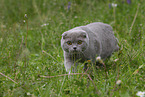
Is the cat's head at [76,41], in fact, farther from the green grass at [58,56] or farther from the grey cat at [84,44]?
the green grass at [58,56]

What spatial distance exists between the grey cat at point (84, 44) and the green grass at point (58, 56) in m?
0.19

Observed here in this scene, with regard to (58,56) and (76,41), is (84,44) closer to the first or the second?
(76,41)

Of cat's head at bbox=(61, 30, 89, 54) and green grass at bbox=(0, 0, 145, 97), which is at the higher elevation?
cat's head at bbox=(61, 30, 89, 54)

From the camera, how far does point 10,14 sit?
22.7 feet

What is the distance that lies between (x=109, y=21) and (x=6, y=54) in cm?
284

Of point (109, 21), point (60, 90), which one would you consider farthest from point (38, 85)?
point (109, 21)

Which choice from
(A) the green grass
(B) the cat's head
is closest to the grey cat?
(B) the cat's head

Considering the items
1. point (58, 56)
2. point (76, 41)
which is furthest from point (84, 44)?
point (58, 56)

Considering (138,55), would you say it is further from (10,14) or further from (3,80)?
(10,14)

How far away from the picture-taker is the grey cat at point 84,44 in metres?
3.20

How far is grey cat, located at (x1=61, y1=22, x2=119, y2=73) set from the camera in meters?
3.20

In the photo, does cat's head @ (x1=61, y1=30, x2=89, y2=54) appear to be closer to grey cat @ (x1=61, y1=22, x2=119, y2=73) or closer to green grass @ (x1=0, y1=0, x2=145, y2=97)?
grey cat @ (x1=61, y1=22, x2=119, y2=73)

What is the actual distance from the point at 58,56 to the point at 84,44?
76cm

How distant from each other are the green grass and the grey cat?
0.19 meters
